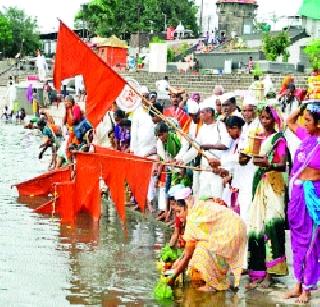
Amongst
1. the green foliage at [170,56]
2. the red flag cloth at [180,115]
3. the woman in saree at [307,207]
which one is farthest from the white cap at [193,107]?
the green foliage at [170,56]

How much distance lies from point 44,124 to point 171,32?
46058 mm

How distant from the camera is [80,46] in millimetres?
9156

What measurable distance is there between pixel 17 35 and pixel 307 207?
79.0 m

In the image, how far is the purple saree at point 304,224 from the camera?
6.49 meters

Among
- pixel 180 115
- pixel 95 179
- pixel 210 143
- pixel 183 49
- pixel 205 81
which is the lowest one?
pixel 95 179

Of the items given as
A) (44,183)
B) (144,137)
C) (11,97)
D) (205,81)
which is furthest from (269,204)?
(11,97)

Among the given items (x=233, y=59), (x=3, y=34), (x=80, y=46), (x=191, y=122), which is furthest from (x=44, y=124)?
(x=3, y=34)

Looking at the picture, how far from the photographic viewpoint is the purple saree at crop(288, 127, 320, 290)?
6488mm

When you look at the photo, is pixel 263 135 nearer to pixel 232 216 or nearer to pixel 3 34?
pixel 232 216

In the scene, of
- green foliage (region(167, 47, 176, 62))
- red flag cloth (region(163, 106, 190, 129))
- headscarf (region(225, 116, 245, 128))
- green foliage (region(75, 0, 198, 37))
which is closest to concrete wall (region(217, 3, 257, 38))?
green foliage (region(75, 0, 198, 37))

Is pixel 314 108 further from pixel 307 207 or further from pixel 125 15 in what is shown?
pixel 125 15

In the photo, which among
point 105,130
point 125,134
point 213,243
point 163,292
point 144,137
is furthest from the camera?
point 105,130

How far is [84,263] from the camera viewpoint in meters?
8.03

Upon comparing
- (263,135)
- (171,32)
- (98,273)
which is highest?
(171,32)
